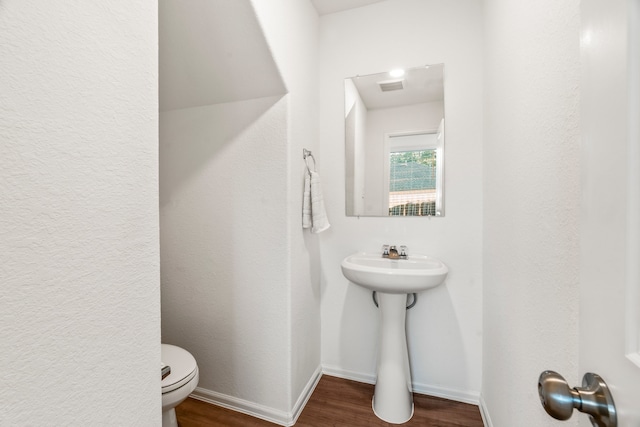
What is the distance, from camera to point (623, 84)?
32cm

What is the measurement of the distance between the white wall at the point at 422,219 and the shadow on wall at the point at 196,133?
59cm

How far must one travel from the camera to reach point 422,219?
174 cm

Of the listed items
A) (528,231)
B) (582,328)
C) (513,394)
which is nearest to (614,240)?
(582,328)

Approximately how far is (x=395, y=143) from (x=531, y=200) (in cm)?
102

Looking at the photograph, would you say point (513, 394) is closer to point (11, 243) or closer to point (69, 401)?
point (69, 401)

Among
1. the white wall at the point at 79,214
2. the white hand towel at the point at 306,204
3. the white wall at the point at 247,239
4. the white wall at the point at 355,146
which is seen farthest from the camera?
the white wall at the point at 355,146

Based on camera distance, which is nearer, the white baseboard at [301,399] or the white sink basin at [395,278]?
the white sink basin at [395,278]

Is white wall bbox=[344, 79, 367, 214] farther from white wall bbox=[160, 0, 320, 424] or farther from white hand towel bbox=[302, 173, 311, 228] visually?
white hand towel bbox=[302, 173, 311, 228]

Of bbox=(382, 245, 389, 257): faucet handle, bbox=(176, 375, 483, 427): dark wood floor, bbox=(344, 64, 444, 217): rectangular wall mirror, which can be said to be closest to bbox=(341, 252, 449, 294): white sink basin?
bbox=(382, 245, 389, 257): faucet handle

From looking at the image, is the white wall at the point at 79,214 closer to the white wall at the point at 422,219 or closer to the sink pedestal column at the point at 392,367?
the sink pedestal column at the point at 392,367

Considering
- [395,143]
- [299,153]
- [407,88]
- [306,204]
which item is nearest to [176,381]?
[306,204]

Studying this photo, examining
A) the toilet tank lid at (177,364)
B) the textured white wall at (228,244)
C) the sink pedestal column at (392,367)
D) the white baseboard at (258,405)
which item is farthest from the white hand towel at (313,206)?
the white baseboard at (258,405)

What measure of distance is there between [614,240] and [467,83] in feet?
5.34

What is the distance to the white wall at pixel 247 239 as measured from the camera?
1.47 m
